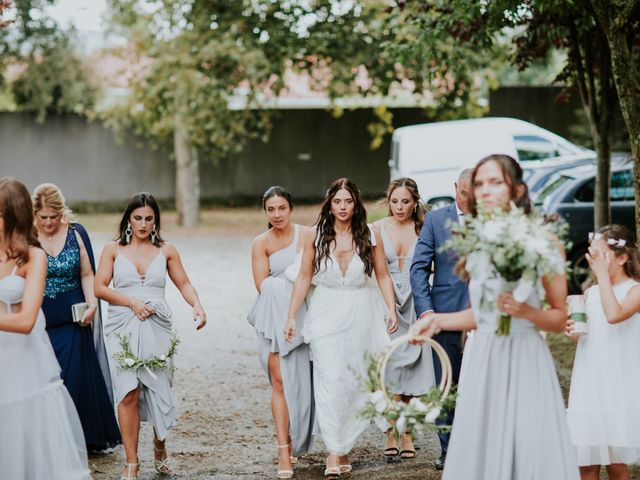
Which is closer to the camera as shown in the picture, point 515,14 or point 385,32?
point 515,14

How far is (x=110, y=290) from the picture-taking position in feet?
23.0

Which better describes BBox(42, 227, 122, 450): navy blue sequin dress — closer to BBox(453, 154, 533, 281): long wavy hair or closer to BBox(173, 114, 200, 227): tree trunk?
BBox(453, 154, 533, 281): long wavy hair

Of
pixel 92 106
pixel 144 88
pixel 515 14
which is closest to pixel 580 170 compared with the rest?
pixel 515 14

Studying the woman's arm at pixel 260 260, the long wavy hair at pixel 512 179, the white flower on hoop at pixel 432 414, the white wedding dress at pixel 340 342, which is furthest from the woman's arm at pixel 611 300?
the woman's arm at pixel 260 260

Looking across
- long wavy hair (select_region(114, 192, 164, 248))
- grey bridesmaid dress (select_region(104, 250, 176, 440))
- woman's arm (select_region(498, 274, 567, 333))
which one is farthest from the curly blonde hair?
woman's arm (select_region(498, 274, 567, 333))

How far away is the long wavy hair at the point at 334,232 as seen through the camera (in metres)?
7.01

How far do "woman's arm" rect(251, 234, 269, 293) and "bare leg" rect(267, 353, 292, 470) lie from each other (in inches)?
23.2

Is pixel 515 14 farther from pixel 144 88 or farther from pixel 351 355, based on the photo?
pixel 144 88

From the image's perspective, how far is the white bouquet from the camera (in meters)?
4.22

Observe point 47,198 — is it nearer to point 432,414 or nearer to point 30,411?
point 30,411

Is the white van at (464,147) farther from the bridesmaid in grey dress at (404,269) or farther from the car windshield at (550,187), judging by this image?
the bridesmaid in grey dress at (404,269)

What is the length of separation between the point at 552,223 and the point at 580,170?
11139mm

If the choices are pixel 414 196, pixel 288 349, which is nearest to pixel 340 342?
pixel 288 349

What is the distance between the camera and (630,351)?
19.0ft
